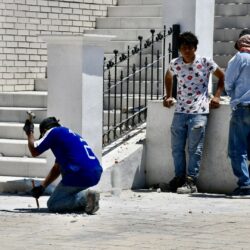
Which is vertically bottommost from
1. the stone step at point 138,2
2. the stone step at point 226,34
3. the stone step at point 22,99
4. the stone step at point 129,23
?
the stone step at point 22,99

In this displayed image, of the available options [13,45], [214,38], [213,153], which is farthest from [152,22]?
[213,153]

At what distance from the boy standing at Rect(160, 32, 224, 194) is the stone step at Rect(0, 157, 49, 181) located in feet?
5.01

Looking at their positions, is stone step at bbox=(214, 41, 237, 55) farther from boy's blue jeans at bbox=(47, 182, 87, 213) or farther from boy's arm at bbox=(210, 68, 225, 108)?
boy's blue jeans at bbox=(47, 182, 87, 213)

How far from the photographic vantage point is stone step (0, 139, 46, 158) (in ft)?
43.4

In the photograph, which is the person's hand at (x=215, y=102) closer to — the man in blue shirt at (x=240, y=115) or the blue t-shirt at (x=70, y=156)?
the man in blue shirt at (x=240, y=115)

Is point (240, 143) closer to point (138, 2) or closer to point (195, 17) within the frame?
point (195, 17)

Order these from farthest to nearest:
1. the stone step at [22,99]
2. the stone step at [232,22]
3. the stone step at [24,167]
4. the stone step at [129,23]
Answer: the stone step at [129,23] < the stone step at [232,22] < the stone step at [22,99] < the stone step at [24,167]

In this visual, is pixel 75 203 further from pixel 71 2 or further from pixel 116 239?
pixel 71 2

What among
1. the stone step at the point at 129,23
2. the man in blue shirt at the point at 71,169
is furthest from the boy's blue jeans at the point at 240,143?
the stone step at the point at 129,23

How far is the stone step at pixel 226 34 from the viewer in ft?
51.4

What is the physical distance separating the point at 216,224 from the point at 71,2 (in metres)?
6.98

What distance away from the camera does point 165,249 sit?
28.8 feet

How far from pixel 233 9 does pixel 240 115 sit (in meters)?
4.11

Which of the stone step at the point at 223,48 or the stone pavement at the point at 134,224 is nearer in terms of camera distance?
the stone pavement at the point at 134,224
